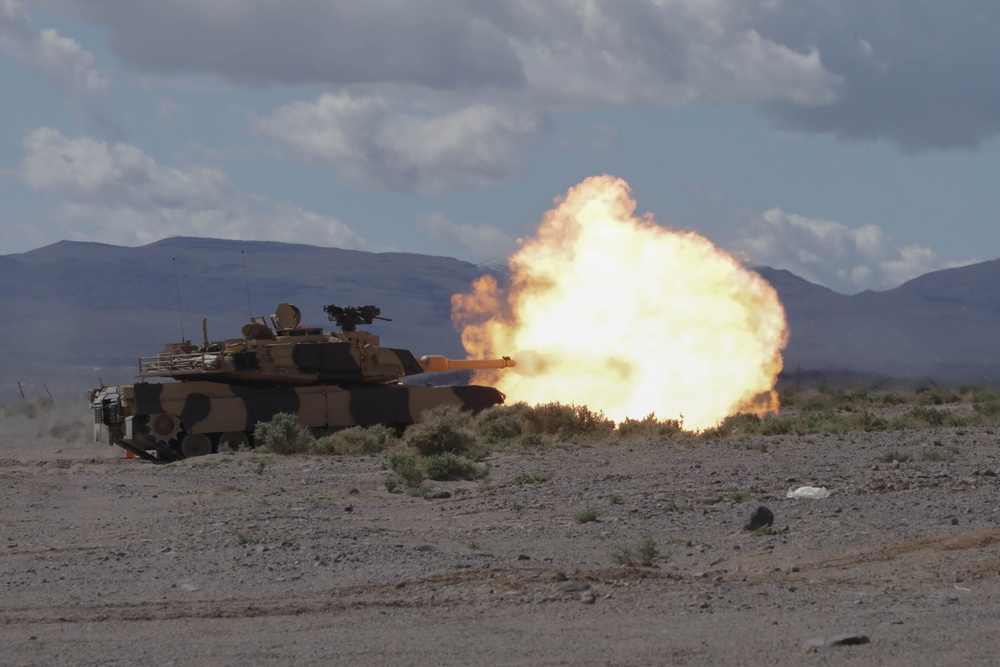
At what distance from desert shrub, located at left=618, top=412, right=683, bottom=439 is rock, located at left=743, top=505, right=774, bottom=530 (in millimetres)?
14690

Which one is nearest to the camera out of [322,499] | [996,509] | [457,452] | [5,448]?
[996,509]

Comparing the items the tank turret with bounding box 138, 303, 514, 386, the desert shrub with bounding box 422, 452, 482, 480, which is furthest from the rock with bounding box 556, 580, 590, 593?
the tank turret with bounding box 138, 303, 514, 386

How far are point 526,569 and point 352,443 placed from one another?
1881 cm

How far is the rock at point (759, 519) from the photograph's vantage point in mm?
16094

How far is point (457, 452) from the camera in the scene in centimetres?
2877

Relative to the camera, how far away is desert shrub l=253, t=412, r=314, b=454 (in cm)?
3141

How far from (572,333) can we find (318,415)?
6.69 metres

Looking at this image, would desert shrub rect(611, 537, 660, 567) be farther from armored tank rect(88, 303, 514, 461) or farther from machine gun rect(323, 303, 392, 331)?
machine gun rect(323, 303, 392, 331)

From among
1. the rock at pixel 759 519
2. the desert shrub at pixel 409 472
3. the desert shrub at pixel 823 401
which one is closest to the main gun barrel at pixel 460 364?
the desert shrub at pixel 823 401

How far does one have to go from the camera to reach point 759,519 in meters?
16.2

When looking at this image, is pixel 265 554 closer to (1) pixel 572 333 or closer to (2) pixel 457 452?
(2) pixel 457 452

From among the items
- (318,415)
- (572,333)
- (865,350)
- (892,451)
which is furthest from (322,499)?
(865,350)

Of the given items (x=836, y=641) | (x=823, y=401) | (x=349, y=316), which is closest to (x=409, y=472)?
(x=836, y=641)

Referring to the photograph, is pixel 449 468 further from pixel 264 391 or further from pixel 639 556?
pixel 264 391
